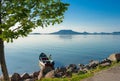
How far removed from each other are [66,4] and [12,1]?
3934 millimetres

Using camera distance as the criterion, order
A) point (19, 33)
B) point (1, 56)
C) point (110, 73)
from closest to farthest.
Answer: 1. point (19, 33)
2. point (110, 73)
3. point (1, 56)

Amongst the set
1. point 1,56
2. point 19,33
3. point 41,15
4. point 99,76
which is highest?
point 41,15

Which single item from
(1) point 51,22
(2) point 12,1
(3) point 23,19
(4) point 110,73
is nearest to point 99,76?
(4) point 110,73

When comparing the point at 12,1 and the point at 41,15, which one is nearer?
the point at 12,1

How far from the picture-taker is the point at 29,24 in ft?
56.7

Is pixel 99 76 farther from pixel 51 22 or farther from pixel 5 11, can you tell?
pixel 5 11

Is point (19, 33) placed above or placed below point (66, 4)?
below

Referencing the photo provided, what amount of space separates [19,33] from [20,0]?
7.37 feet

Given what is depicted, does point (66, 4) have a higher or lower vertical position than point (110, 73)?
higher

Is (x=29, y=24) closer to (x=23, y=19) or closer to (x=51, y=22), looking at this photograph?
(x=23, y=19)

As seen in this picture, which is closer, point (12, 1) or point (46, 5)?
point (12, 1)

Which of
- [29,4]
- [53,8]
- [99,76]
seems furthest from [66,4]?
[99,76]

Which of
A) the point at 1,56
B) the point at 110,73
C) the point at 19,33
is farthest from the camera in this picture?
the point at 1,56

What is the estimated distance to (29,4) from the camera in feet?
56.5
